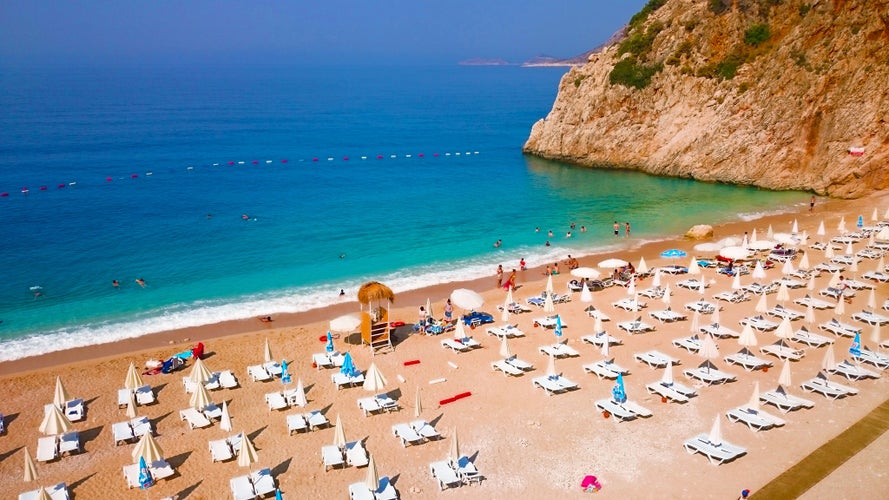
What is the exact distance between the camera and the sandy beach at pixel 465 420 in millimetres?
16344

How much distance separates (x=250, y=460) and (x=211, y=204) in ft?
134

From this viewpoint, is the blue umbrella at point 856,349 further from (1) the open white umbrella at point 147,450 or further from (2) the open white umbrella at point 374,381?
(1) the open white umbrella at point 147,450

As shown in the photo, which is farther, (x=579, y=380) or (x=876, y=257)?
(x=876, y=257)

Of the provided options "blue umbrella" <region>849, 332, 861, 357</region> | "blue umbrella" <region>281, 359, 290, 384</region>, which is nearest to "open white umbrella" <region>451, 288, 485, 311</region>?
"blue umbrella" <region>281, 359, 290, 384</region>

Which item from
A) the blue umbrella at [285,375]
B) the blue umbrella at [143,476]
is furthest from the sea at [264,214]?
the blue umbrella at [143,476]

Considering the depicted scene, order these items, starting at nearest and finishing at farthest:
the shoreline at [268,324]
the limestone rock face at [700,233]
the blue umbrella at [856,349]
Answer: the blue umbrella at [856,349], the shoreline at [268,324], the limestone rock face at [700,233]

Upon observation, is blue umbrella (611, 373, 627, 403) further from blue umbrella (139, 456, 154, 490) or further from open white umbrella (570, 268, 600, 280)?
blue umbrella (139, 456, 154, 490)

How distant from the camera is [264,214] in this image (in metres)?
49.8

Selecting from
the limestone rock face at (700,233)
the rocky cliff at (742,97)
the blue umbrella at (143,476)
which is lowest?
the blue umbrella at (143,476)

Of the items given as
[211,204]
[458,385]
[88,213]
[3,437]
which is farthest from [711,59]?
[3,437]

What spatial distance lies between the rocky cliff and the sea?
3125mm

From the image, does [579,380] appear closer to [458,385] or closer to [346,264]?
[458,385]

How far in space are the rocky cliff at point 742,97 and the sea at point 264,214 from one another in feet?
10.3

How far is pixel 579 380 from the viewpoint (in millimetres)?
21891
